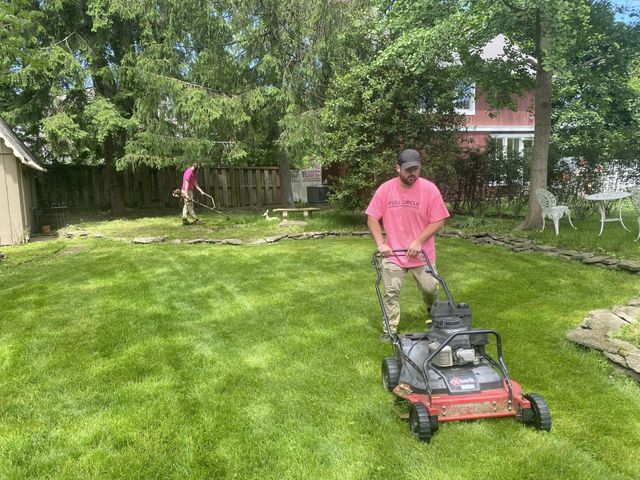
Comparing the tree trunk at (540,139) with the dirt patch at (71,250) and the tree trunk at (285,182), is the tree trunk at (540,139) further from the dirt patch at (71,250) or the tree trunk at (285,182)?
the dirt patch at (71,250)

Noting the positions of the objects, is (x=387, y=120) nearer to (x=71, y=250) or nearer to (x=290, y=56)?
(x=290, y=56)

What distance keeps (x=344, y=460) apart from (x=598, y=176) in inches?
447

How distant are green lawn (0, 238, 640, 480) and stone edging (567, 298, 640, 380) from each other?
5.2 inches

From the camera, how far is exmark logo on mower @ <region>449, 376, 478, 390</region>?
9.87ft

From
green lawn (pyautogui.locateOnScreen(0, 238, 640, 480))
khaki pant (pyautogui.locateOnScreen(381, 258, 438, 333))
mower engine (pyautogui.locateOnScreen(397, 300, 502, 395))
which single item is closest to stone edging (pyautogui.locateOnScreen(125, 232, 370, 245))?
green lawn (pyautogui.locateOnScreen(0, 238, 640, 480))

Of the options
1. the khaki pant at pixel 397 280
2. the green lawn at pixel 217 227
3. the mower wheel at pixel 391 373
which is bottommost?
the mower wheel at pixel 391 373

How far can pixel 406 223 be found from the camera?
13.9 ft

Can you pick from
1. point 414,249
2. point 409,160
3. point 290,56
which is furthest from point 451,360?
point 290,56

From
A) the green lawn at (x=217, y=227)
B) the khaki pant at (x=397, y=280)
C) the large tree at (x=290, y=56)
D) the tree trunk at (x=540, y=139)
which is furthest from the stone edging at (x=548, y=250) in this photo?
the large tree at (x=290, y=56)

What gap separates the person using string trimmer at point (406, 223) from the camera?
415 cm

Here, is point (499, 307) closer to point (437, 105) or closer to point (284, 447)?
point (284, 447)

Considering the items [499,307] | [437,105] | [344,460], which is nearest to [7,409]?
[344,460]

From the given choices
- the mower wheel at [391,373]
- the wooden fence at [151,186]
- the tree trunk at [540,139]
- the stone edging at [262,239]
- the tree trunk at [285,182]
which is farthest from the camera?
the wooden fence at [151,186]

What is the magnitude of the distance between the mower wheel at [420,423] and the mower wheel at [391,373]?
1.50 ft
